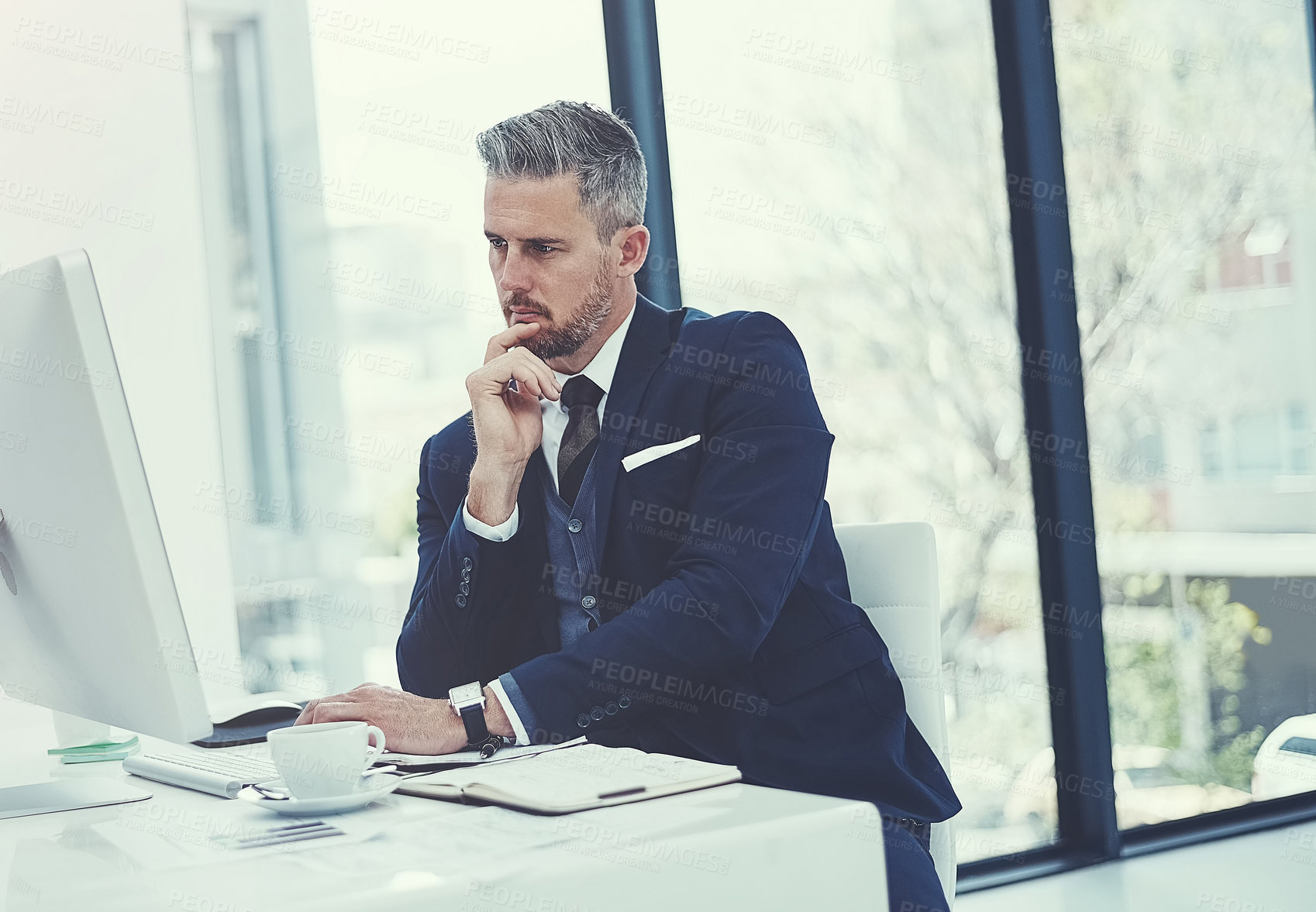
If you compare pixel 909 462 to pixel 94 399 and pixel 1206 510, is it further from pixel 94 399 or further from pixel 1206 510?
pixel 94 399

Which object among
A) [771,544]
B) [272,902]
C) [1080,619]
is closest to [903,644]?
[771,544]

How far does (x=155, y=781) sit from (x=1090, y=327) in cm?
250

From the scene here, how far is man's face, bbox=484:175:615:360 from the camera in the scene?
1.69m

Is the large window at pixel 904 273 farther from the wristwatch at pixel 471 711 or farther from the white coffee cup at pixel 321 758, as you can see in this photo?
the white coffee cup at pixel 321 758

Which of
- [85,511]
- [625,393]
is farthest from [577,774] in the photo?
[625,393]

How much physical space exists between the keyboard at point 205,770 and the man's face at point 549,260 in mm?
734

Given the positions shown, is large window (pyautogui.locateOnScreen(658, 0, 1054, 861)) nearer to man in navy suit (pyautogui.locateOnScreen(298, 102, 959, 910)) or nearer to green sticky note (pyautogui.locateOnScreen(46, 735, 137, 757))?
man in navy suit (pyautogui.locateOnScreen(298, 102, 959, 910))

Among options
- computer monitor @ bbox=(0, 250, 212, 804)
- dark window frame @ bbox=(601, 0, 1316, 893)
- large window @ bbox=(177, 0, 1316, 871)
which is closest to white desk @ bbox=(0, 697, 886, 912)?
computer monitor @ bbox=(0, 250, 212, 804)

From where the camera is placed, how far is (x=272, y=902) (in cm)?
66

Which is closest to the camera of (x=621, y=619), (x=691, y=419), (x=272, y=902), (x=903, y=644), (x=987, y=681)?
(x=272, y=902)

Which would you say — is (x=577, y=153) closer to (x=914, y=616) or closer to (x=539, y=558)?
(x=539, y=558)

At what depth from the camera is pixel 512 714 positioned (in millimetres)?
1266

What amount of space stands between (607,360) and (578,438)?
0.44ft

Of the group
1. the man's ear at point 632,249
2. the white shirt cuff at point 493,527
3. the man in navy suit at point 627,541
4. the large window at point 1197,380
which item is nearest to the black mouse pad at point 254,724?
the man in navy suit at point 627,541
